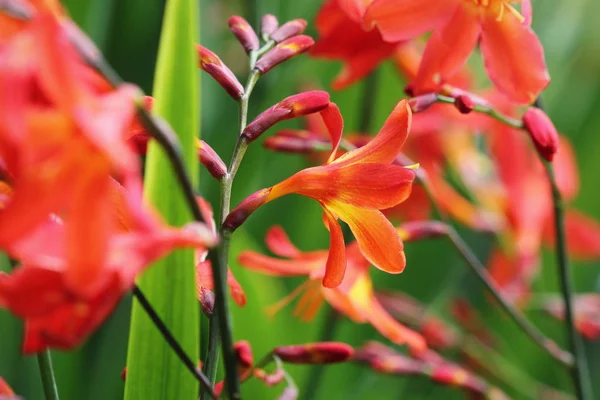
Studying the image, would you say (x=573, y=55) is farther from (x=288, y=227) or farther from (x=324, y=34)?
(x=324, y=34)

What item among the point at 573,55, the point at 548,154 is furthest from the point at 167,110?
the point at 573,55

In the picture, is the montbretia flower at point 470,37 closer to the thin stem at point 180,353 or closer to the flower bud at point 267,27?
the flower bud at point 267,27

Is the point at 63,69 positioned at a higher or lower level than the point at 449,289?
higher

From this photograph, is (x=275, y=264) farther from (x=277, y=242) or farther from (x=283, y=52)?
(x=283, y=52)

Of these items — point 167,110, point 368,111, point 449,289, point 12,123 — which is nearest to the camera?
point 12,123

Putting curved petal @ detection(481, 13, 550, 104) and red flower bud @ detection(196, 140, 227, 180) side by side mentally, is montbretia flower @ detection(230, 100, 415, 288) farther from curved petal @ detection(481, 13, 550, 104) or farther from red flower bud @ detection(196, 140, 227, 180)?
curved petal @ detection(481, 13, 550, 104)

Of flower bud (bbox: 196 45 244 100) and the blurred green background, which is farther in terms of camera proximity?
the blurred green background

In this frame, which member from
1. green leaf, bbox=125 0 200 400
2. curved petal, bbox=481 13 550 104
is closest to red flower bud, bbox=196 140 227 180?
green leaf, bbox=125 0 200 400

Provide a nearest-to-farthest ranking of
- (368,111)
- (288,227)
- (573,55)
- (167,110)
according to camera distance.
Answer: (167,110) < (368,111) < (288,227) < (573,55)
